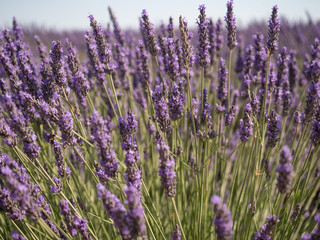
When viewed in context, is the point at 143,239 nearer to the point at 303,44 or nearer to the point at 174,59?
the point at 174,59

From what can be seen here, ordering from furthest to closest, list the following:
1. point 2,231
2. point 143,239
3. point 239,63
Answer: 1. point 239,63
2. point 2,231
3. point 143,239

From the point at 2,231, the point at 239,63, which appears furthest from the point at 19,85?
the point at 239,63

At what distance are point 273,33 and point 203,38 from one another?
49cm

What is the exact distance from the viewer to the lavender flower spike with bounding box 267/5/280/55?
1800 millimetres

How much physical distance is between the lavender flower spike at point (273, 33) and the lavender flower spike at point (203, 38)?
1.43ft

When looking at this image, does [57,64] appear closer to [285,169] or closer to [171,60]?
[171,60]

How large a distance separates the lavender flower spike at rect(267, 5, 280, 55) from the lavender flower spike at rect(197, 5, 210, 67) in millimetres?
435

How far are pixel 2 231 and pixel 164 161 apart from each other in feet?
5.19

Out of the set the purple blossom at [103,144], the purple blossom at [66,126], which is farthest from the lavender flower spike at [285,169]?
the purple blossom at [66,126]

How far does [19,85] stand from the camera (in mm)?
1979

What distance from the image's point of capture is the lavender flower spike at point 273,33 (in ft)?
5.90

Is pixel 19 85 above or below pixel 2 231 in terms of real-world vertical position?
above

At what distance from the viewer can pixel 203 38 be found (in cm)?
184

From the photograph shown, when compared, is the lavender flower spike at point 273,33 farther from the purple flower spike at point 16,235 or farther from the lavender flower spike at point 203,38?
the purple flower spike at point 16,235
